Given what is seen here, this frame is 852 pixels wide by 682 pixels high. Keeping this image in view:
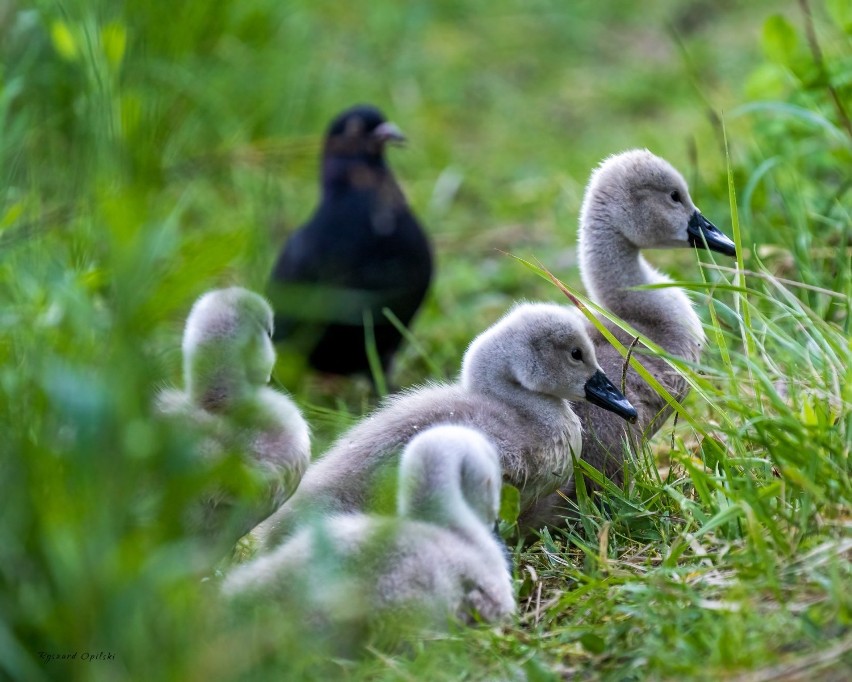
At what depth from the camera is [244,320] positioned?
323 cm

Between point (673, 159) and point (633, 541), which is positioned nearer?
point (633, 541)

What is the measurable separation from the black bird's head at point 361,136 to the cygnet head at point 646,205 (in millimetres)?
2182

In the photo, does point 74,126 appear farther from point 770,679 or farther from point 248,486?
point 770,679

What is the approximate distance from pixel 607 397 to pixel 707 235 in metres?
0.80

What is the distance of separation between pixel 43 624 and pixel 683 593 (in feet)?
4.15

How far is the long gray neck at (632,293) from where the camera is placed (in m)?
3.72

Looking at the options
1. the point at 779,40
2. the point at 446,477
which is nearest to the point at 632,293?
the point at 446,477

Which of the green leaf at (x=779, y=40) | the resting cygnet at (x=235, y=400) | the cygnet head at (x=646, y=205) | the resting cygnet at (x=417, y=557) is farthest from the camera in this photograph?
the green leaf at (x=779, y=40)

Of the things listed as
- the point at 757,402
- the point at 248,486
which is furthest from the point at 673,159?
the point at 248,486

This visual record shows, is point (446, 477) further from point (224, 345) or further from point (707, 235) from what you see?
point (707, 235)

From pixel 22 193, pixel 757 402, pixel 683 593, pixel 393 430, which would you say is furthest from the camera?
pixel 22 193

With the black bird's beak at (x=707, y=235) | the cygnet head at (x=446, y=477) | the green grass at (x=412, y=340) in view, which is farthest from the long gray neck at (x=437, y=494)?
the black bird's beak at (x=707, y=235)

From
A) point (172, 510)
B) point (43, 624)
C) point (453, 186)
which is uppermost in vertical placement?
point (172, 510)

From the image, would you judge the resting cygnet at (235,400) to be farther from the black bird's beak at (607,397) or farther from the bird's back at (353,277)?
the bird's back at (353,277)
